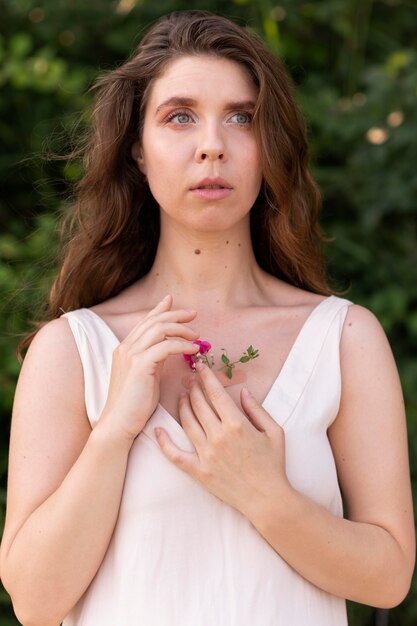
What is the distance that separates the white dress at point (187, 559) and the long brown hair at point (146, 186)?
0.50 metres

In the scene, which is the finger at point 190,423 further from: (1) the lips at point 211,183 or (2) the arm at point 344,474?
(1) the lips at point 211,183

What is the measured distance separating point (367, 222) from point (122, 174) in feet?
4.31

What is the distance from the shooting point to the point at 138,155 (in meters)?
2.38

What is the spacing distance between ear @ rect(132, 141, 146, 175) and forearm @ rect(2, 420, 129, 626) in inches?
27.4

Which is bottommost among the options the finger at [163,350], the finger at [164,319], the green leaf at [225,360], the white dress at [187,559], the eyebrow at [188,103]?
the white dress at [187,559]

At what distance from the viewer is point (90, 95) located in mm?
3619

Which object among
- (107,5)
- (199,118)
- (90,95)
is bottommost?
(90,95)

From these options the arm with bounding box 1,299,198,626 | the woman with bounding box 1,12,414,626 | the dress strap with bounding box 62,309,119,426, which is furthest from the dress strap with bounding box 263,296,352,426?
the dress strap with bounding box 62,309,119,426

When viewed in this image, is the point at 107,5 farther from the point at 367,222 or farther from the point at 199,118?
the point at 199,118

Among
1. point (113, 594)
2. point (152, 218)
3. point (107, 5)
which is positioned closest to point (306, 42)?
point (107, 5)

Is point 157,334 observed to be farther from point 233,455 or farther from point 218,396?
point 233,455

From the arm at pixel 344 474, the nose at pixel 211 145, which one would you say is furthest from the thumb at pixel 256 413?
the nose at pixel 211 145

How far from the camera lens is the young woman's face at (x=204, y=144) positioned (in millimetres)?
2109

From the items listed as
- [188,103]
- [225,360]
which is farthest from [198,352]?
[188,103]
